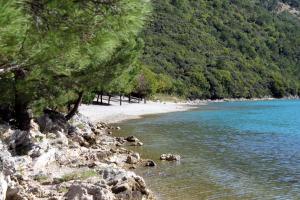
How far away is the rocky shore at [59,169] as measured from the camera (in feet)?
37.6

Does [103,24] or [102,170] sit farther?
[102,170]

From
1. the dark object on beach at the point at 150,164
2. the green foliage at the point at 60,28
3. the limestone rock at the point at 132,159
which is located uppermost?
the green foliage at the point at 60,28

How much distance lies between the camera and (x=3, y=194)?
932cm

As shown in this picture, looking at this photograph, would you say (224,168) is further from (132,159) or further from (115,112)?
(115,112)

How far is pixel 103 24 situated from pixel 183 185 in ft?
35.2

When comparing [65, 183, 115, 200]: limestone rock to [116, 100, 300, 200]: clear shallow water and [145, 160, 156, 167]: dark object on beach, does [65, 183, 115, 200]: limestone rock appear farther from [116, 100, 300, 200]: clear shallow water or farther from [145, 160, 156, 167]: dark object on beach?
[145, 160, 156, 167]: dark object on beach

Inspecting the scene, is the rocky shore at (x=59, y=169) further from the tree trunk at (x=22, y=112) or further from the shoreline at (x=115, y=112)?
the shoreline at (x=115, y=112)

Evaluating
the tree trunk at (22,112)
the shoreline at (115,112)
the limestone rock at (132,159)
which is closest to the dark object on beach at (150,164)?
the limestone rock at (132,159)

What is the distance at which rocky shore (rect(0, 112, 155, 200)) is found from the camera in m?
11.4

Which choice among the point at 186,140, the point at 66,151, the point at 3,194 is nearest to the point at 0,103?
the point at 66,151

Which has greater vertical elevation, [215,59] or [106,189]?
[215,59]

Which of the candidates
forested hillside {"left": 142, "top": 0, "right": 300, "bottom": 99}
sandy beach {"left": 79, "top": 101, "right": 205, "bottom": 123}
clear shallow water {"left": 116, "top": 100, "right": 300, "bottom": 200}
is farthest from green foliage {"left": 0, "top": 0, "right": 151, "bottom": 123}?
forested hillside {"left": 142, "top": 0, "right": 300, "bottom": 99}

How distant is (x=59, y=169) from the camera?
1652cm

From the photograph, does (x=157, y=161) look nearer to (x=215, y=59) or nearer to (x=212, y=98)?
(x=212, y=98)
